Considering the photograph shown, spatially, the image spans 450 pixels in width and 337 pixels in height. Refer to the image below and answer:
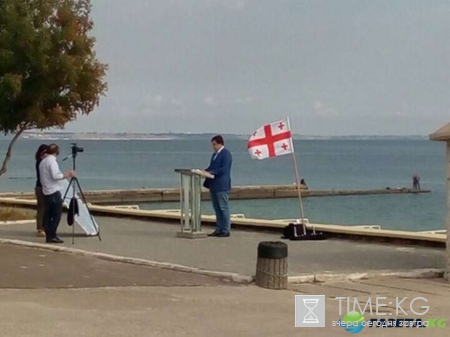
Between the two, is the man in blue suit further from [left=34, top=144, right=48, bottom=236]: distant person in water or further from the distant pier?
the distant pier

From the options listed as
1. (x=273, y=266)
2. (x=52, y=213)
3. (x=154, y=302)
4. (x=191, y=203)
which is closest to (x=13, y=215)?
(x=191, y=203)

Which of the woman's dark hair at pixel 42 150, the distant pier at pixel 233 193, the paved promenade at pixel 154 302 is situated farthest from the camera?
the distant pier at pixel 233 193

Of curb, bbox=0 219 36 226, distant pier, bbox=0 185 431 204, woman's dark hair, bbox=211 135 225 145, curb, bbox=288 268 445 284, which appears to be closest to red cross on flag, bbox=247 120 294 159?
woman's dark hair, bbox=211 135 225 145

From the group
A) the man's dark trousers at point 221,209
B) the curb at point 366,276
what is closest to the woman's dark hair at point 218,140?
the man's dark trousers at point 221,209

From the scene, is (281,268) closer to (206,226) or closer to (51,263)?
(51,263)

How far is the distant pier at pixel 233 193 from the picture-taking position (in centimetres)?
5762

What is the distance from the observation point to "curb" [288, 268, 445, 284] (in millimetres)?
13219

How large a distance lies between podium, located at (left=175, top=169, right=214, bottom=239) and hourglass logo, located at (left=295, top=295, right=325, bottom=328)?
6728mm

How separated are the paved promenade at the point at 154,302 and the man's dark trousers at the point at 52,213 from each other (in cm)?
209

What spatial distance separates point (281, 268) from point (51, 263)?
358 centimetres

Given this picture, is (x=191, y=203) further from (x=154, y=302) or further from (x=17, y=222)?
(x=154, y=302)

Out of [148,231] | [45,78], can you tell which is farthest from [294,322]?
[45,78]

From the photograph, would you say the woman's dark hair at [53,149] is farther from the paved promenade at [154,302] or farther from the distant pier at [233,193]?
the distant pier at [233,193]

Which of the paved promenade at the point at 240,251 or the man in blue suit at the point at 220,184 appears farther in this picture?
the man in blue suit at the point at 220,184
